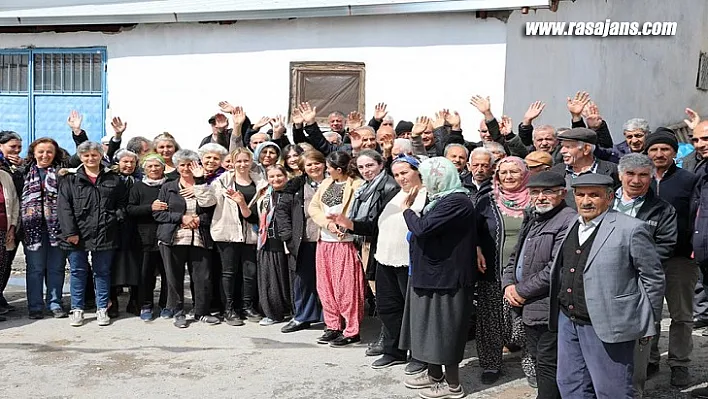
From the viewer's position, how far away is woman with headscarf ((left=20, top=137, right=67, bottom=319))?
298 inches

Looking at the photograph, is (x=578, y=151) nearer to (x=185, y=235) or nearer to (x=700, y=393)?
(x=700, y=393)

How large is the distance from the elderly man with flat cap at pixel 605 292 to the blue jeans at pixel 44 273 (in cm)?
513

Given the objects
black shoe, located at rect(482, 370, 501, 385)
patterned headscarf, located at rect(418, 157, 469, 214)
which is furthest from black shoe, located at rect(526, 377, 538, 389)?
patterned headscarf, located at rect(418, 157, 469, 214)

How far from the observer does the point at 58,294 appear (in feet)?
25.7


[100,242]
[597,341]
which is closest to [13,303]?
[100,242]

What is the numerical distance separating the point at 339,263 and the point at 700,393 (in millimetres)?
2946

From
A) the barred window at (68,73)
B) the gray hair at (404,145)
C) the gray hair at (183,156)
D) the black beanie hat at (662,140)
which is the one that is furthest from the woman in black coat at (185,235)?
the barred window at (68,73)

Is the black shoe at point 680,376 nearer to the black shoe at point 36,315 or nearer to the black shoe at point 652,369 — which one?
the black shoe at point 652,369

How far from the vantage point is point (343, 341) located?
22.7ft

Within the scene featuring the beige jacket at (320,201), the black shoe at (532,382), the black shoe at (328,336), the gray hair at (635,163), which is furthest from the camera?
the black shoe at (328,336)

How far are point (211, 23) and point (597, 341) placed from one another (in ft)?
26.3

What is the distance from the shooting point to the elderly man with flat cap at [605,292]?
13.9 ft

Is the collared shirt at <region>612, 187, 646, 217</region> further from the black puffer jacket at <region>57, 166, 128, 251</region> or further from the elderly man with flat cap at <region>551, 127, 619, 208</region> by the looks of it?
the black puffer jacket at <region>57, 166, 128, 251</region>

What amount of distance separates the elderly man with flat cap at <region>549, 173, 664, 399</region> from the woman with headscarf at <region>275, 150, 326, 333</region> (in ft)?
10.3
